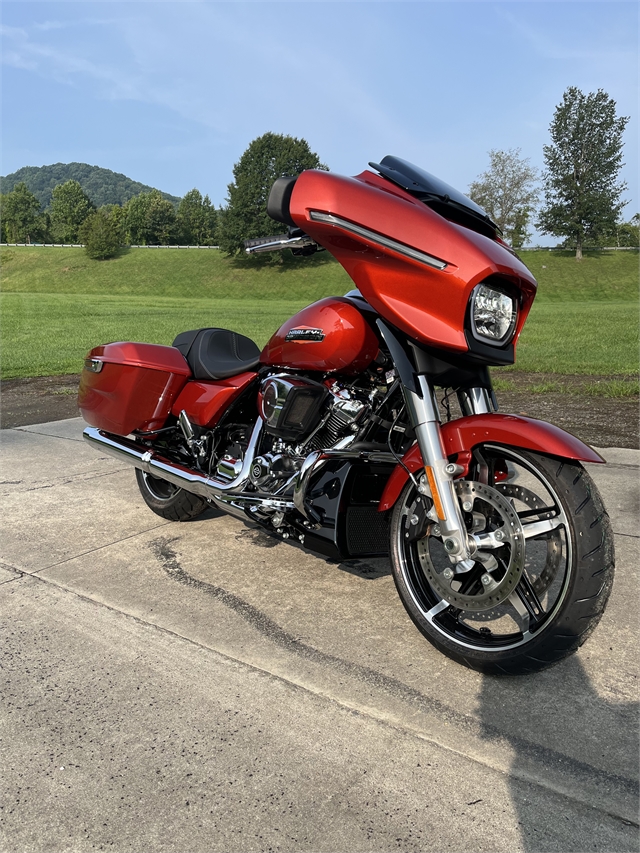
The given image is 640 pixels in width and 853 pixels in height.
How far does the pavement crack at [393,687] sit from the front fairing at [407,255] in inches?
48.9

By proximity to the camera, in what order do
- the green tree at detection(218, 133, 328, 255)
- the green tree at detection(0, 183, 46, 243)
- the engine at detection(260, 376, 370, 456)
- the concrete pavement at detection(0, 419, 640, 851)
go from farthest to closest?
the green tree at detection(0, 183, 46, 243), the green tree at detection(218, 133, 328, 255), the engine at detection(260, 376, 370, 456), the concrete pavement at detection(0, 419, 640, 851)

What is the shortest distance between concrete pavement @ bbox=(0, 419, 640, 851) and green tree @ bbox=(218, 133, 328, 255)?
62.0 m

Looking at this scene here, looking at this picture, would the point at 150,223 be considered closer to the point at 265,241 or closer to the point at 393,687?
the point at 265,241

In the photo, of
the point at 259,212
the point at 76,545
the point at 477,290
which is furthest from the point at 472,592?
the point at 259,212

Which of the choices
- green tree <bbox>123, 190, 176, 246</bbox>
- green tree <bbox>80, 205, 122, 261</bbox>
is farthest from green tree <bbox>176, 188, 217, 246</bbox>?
green tree <bbox>80, 205, 122, 261</bbox>

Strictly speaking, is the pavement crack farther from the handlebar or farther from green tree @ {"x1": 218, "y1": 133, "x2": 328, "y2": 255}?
green tree @ {"x1": 218, "y1": 133, "x2": 328, "y2": 255}

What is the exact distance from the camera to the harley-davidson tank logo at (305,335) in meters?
3.07

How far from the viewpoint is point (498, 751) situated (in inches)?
89.9

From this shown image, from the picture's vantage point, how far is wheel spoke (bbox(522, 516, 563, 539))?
2.53m

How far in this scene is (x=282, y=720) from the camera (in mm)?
2455

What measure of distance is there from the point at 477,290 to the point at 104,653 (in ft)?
6.58

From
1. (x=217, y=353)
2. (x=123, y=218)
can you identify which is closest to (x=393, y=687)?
(x=217, y=353)

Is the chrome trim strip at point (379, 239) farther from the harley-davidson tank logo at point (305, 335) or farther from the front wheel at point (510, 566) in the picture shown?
the front wheel at point (510, 566)

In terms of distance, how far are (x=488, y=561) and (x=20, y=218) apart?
4055 inches
